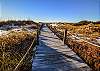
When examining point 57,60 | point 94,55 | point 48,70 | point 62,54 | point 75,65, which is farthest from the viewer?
point 94,55

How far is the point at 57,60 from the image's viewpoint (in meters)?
11.1

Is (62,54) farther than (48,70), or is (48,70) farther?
(62,54)

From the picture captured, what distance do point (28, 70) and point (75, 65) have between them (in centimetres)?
187

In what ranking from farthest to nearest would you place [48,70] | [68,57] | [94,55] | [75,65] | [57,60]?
1. [94,55]
2. [68,57]
3. [57,60]
4. [75,65]
5. [48,70]

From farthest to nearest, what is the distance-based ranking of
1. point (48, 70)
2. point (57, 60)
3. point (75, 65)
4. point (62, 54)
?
point (62, 54) → point (57, 60) → point (75, 65) → point (48, 70)

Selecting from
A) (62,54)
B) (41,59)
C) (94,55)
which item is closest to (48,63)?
(41,59)

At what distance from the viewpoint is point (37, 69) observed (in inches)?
363

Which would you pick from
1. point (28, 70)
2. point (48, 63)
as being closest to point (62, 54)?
point (48, 63)

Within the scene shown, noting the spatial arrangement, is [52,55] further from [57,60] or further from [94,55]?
[94,55]

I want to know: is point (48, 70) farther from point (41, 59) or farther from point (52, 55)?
point (52, 55)

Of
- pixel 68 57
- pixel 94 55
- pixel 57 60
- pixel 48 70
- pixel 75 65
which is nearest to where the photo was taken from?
pixel 48 70

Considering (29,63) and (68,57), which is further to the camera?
(68,57)

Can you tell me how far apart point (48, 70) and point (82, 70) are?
1.23m

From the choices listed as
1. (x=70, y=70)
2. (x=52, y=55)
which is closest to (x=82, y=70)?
(x=70, y=70)
